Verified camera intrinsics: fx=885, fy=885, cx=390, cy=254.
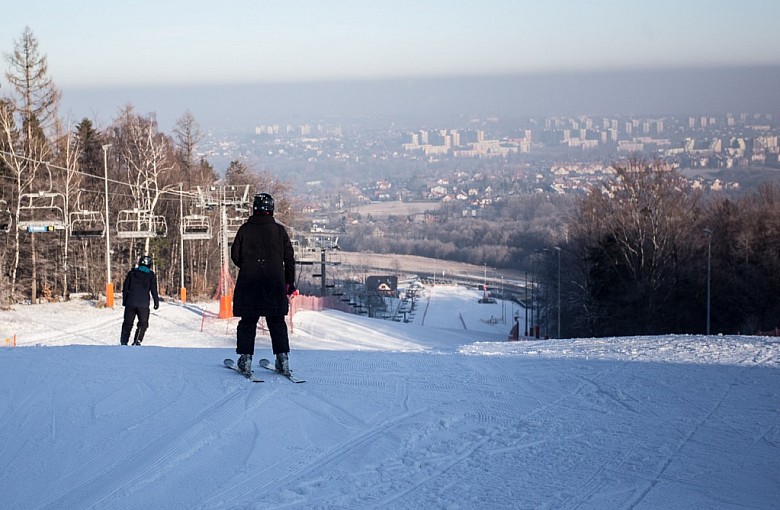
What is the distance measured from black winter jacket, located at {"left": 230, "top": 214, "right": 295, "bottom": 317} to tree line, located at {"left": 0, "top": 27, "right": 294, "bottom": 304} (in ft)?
66.3

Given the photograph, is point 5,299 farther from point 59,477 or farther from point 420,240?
point 420,240

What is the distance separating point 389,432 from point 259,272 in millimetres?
2771

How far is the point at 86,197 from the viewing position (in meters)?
55.7

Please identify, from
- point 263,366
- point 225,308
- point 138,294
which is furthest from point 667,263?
point 263,366

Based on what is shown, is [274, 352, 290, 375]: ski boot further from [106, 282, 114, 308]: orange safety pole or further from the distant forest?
the distant forest

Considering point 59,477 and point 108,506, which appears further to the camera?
point 59,477

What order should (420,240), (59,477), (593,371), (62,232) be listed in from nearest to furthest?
(59,477)
(593,371)
(62,232)
(420,240)

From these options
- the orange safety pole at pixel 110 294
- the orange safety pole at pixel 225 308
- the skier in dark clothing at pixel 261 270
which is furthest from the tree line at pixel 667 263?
the skier in dark clothing at pixel 261 270

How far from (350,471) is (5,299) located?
110 ft

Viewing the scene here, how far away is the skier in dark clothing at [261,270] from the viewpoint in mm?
8977

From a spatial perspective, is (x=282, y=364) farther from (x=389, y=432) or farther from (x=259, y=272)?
(x=389, y=432)

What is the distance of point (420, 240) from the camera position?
502 feet

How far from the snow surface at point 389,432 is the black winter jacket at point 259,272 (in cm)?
76

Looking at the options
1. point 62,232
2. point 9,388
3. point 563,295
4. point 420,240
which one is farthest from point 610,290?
point 420,240
